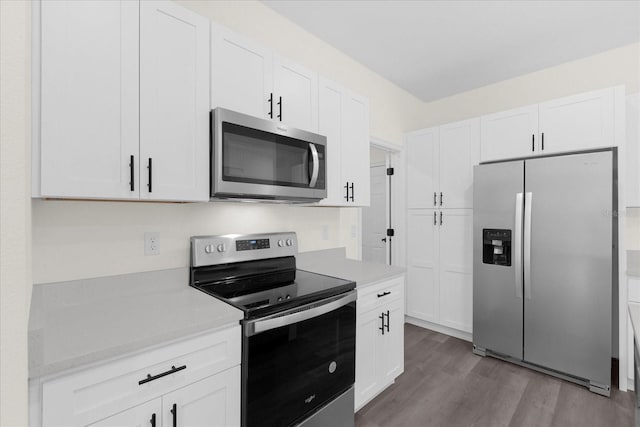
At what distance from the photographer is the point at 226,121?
59.2 inches

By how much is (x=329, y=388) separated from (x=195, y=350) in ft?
2.78

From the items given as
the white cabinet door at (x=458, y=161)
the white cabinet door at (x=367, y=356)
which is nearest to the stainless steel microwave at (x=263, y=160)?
the white cabinet door at (x=367, y=356)

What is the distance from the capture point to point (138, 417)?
101 centimetres

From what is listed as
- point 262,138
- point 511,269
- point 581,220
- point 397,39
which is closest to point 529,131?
point 581,220

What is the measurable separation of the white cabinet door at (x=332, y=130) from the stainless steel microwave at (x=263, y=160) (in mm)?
169

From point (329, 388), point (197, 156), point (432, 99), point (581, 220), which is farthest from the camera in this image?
point (432, 99)

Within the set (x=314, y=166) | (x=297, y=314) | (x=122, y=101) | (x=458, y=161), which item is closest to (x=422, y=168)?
(x=458, y=161)

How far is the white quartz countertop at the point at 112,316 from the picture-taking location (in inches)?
35.4

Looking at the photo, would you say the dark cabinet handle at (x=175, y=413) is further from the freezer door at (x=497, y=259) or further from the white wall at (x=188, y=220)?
the freezer door at (x=497, y=259)

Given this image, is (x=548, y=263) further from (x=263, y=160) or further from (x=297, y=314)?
(x=263, y=160)

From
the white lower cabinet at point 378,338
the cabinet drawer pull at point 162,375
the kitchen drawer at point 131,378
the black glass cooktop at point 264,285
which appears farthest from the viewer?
the white lower cabinet at point 378,338

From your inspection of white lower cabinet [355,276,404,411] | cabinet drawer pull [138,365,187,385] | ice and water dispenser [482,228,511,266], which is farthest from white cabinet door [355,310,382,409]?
ice and water dispenser [482,228,511,266]

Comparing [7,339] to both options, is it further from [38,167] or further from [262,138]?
[262,138]

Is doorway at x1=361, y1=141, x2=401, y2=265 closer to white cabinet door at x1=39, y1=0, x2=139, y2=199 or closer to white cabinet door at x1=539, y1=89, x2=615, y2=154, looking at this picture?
white cabinet door at x1=539, y1=89, x2=615, y2=154
